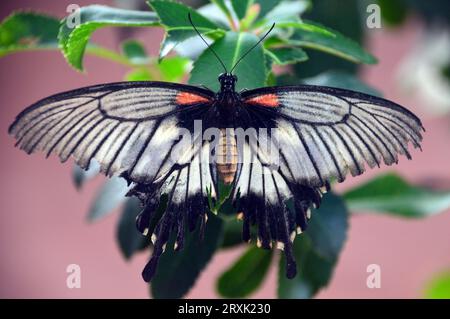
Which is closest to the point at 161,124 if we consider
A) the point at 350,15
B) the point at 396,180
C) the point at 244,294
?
the point at 244,294

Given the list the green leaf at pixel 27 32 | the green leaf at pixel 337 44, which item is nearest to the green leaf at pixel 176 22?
the green leaf at pixel 337 44

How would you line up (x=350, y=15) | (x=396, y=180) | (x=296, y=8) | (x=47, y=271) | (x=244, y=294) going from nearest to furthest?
(x=296, y=8)
(x=244, y=294)
(x=396, y=180)
(x=350, y=15)
(x=47, y=271)

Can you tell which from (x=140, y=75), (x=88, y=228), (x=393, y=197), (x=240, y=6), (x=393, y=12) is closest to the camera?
(x=240, y=6)

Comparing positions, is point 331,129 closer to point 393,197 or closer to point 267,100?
point 267,100

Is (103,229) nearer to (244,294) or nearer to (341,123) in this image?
(244,294)

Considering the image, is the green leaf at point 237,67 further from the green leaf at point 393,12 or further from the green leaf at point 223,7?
the green leaf at point 393,12

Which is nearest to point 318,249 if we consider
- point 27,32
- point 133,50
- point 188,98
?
point 188,98
